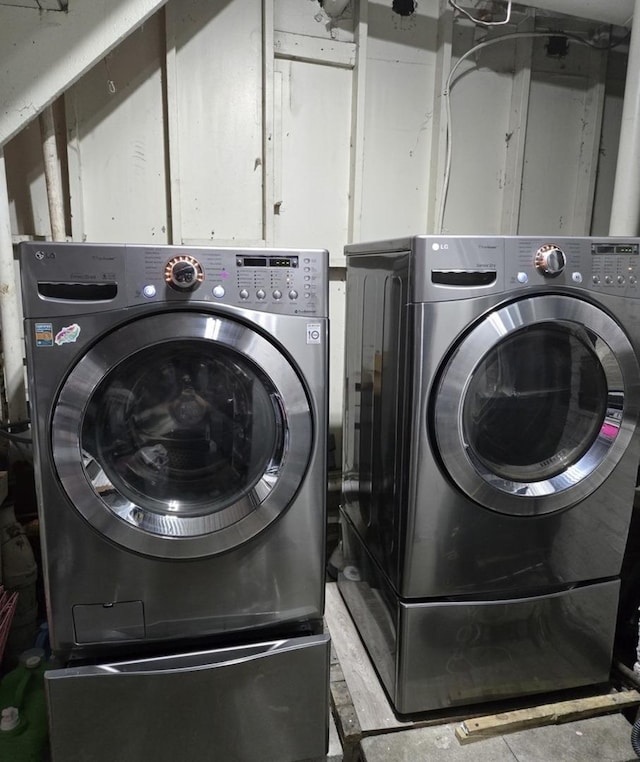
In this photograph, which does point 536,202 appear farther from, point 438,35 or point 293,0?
point 293,0

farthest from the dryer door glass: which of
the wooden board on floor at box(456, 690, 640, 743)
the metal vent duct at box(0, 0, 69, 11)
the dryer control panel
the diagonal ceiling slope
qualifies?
the metal vent duct at box(0, 0, 69, 11)

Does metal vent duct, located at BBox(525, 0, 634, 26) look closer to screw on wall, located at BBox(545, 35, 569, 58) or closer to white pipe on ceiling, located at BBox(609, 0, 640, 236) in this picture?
white pipe on ceiling, located at BBox(609, 0, 640, 236)

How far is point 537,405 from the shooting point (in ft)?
5.23

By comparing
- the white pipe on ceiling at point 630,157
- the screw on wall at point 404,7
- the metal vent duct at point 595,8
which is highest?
the screw on wall at point 404,7

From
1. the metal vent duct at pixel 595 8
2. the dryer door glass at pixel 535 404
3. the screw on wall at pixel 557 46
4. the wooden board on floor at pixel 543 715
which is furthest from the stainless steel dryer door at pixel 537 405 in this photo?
the screw on wall at pixel 557 46

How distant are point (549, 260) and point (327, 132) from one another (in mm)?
1206

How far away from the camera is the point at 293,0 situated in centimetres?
213

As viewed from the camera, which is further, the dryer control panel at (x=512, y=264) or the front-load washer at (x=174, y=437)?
the dryer control panel at (x=512, y=264)

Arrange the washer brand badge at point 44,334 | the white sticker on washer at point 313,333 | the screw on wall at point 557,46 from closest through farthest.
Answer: the washer brand badge at point 44,334, the white sticker on washer at point 313,333, the screw on wall at point 557,46

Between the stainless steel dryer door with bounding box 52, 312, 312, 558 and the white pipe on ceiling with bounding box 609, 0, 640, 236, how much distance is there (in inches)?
54.4

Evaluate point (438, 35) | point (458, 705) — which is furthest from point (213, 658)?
point (438, 35)

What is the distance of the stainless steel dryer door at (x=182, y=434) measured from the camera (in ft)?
4.27

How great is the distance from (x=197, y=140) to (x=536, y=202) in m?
1.53

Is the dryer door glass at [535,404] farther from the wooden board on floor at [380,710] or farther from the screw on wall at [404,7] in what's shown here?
the screw on wall at [404,7]
